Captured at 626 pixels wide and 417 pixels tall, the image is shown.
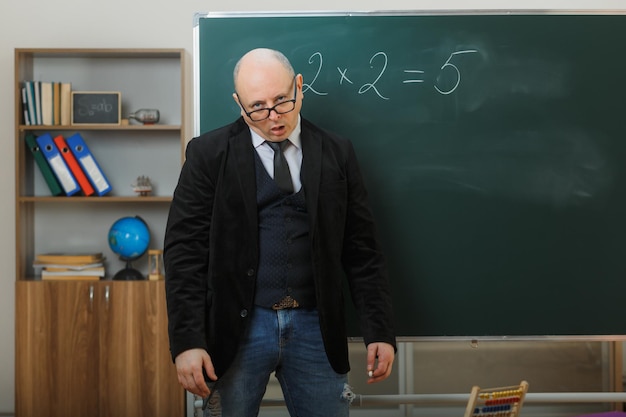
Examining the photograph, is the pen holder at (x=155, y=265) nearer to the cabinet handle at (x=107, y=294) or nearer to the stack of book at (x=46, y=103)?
the cabinet handle at (x=107, y=294)

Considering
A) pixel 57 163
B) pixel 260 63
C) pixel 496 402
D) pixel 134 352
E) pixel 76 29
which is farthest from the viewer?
pixel 76 29

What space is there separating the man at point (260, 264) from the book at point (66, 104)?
2.03m

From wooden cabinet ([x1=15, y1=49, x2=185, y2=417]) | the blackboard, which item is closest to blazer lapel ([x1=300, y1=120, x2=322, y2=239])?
the blackboard

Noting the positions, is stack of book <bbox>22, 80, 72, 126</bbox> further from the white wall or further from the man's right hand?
the man's right hand

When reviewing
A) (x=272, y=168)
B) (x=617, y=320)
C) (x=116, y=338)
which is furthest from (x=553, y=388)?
(x=272, y=168)

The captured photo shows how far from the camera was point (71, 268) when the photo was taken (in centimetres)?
380

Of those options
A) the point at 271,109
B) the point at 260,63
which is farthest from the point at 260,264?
the point at 260,63

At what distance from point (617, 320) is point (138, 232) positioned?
2228mm

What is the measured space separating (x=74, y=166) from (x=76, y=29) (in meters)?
0.71

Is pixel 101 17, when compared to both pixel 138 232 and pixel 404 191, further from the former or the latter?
pixel 404 191

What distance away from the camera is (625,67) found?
2.66 metres

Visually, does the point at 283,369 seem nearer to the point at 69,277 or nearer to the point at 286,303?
the point at 286,303

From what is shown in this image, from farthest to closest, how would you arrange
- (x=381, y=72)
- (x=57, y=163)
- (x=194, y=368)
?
1. (x=57, y=163)
2. (x=381, y=72)
3. (x=194, y=368)

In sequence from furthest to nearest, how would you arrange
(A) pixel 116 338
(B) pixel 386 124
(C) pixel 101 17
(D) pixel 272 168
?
1. (C) pixel 101 17
2. (A) pixel 116 338
3. (B) pixel 386 124
4. (D) pixel 272 168
